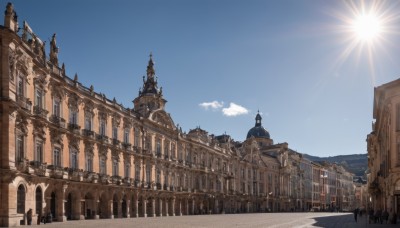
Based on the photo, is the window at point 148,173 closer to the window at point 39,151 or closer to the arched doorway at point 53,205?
the arched doorway at point 53,205

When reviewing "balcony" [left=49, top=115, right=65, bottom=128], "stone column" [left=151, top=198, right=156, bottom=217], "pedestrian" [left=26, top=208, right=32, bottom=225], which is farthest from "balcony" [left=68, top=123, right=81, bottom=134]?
"stone column" [left=151, top=198, right=156, bottom=217]

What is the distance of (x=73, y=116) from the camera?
49125mm

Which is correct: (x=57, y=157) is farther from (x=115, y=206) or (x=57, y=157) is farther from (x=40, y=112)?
(x=115, y=206)

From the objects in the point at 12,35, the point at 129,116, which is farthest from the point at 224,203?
the point at 12,35

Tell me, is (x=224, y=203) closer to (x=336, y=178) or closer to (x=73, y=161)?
(x=73, y=161)

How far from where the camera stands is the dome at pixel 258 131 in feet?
416

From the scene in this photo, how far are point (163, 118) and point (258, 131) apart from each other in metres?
60.0

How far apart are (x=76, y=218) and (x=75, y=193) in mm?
2370

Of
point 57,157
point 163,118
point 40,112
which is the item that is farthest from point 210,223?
point 163,118

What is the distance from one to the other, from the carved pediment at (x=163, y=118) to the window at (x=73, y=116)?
727 inches

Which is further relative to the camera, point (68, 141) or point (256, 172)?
point (256, 172)

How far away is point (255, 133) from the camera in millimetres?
127250

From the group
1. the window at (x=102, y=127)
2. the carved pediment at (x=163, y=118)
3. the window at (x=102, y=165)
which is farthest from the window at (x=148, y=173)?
the window at (x=102, y=127)

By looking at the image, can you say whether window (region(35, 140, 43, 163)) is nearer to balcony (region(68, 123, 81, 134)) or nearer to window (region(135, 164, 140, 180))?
balcony (region(68, 123, 81, 134))
